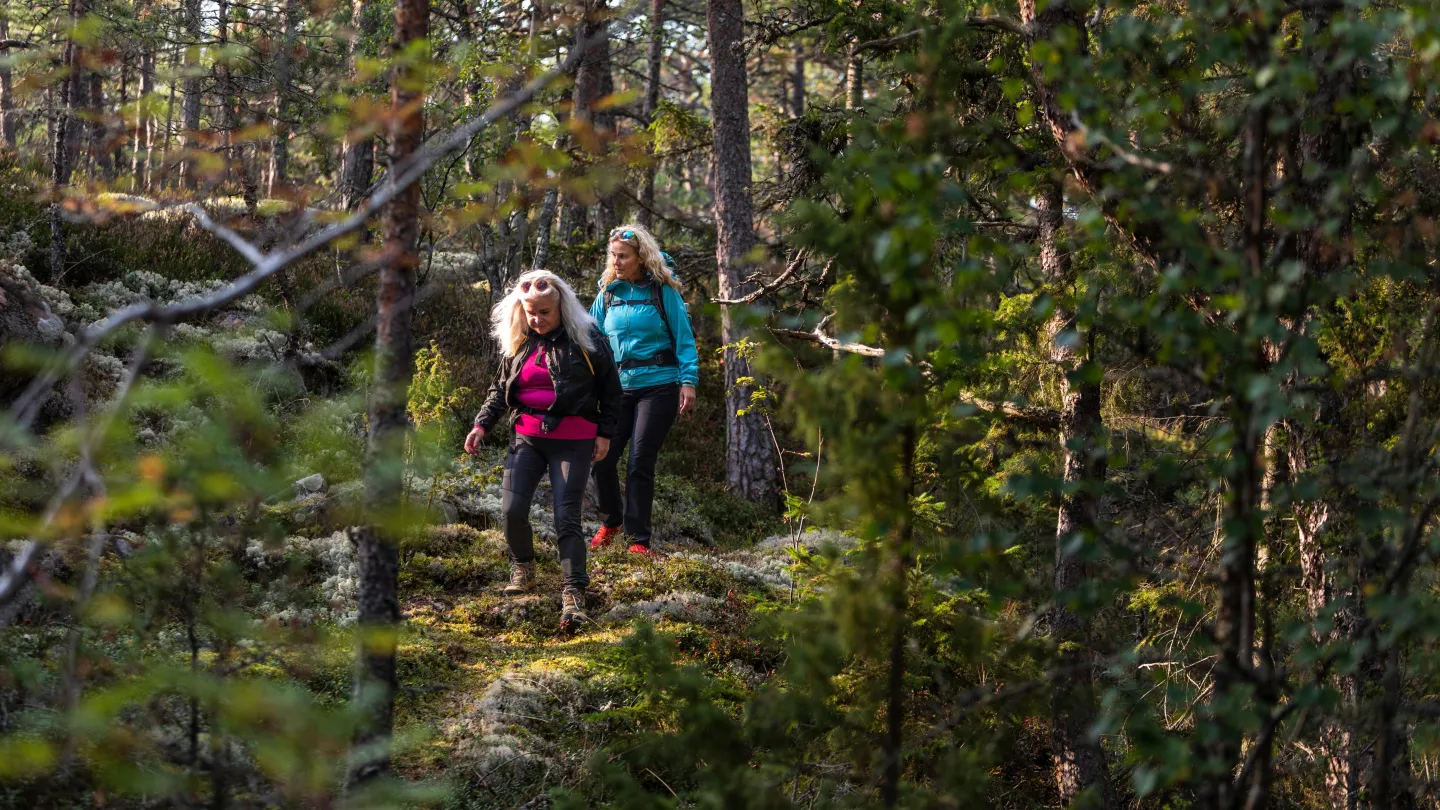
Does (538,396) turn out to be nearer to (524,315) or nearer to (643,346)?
(524,315)

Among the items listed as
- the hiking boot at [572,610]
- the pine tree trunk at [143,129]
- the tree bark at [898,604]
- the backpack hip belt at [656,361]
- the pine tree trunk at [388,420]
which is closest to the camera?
the pine tree trunk at [388,420]

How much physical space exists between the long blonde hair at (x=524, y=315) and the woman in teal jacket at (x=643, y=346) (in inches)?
56.1

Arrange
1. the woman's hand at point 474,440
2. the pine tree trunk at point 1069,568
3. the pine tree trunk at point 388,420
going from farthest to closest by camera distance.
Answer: the woman's hand at point 474,440
the pine tree trunk at point 1069,568
the pine tree trunk at point 388,420

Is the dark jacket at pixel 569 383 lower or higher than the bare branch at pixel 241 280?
lower

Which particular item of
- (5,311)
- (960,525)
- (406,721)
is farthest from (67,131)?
(960,525)

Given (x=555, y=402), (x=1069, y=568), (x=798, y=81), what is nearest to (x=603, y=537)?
(x=555, y=402)

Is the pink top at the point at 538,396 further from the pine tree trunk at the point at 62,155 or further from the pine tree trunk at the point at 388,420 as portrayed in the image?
the pine tree trunk at the point at 62,155

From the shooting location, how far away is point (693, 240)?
54.7ft

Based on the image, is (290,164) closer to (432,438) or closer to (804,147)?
(804,147)

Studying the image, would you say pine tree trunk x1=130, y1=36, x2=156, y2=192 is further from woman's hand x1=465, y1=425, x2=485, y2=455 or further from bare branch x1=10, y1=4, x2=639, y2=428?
woman's hand x1=465, y1=425, x2=485, y2=455

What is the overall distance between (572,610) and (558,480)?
2.94ft

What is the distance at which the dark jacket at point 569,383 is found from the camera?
6711 mm

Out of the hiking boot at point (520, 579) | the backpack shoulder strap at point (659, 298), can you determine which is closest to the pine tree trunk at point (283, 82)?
the backpack shoulder strap at point (659, 298)

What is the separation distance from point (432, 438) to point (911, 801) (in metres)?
2.16
